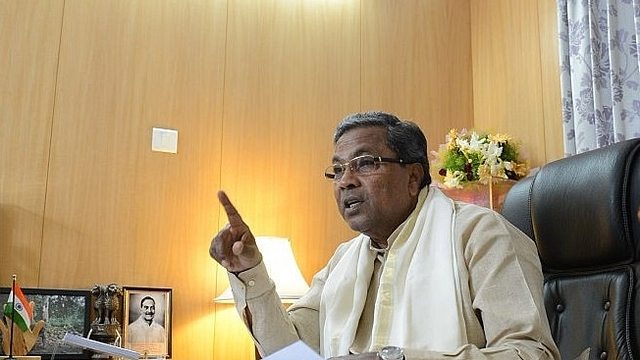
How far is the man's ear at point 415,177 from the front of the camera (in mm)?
1774

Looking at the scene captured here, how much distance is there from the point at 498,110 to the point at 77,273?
86.5 inches

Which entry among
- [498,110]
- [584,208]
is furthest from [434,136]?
[584,208]

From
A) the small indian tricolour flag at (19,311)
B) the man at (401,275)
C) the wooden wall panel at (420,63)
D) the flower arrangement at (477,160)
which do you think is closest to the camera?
the man at (401,275)

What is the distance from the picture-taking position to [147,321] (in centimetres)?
282

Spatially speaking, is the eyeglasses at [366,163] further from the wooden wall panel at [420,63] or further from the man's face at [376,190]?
the wooden wall panel at [420,63]

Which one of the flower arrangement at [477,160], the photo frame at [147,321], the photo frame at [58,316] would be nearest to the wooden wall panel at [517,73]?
the flower arrangement at [477,160]

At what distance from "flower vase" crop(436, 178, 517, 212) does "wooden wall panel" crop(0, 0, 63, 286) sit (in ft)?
5.51

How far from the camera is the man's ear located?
69.9 inches

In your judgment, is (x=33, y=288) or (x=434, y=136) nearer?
(x=33, y=288)

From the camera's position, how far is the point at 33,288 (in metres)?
2.69

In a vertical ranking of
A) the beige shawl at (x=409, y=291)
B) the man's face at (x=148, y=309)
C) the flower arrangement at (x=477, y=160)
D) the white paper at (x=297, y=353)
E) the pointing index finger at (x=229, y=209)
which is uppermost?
the flower arrangement at (x=477, y=160)

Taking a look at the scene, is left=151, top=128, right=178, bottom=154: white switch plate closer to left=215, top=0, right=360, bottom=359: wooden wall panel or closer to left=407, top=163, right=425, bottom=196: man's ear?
left=215, top=0, right=360, bottom=359: wooden wall panel

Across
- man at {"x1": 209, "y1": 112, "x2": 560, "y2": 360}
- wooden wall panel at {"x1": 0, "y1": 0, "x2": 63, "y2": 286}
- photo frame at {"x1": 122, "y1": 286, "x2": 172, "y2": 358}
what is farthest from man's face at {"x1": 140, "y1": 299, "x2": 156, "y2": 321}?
man at {"x1": 209, "y1": 112, "x2": 560, "y2": 360}

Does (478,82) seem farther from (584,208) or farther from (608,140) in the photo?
(584,208)
